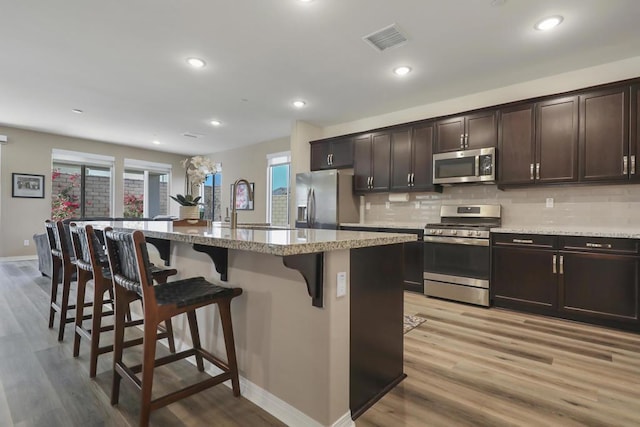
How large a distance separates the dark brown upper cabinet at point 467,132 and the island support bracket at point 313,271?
326 cm

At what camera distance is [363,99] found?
14.4 feet

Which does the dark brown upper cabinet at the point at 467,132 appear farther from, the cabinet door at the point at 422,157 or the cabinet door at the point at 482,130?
the cabinet door at the point at 422,157

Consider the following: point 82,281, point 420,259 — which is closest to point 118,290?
point 82,281

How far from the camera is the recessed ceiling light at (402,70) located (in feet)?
11.3

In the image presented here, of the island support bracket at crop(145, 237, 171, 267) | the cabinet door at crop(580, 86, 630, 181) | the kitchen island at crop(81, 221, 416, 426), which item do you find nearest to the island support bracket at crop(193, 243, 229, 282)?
the kitchen island at crop(81, 221, 416, 426)

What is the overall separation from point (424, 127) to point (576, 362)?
304 cm

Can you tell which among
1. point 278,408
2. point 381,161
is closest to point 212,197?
point 381,161

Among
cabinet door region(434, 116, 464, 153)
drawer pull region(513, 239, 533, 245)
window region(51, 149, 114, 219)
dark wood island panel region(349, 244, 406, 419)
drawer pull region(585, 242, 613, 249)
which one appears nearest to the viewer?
dark wood island panel region(349, 244, 406, 419)

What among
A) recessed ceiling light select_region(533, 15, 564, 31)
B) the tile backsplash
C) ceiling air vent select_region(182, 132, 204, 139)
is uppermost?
ceiling air vent select_region(182, 132, 204, 139)

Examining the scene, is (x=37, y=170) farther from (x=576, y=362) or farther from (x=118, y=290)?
(x=576, y=362)

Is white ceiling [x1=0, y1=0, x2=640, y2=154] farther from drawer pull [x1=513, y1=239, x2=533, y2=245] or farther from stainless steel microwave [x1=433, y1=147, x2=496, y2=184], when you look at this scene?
drawer pull [x1=513, y1=239, x2=533, y2=245]

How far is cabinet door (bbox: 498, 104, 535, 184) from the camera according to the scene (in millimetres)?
3465

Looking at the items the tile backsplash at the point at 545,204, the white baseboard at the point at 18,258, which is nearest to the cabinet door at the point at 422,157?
the tile backsplash at the point at 545,204

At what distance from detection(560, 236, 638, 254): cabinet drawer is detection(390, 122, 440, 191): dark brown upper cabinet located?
1591 millimetres
